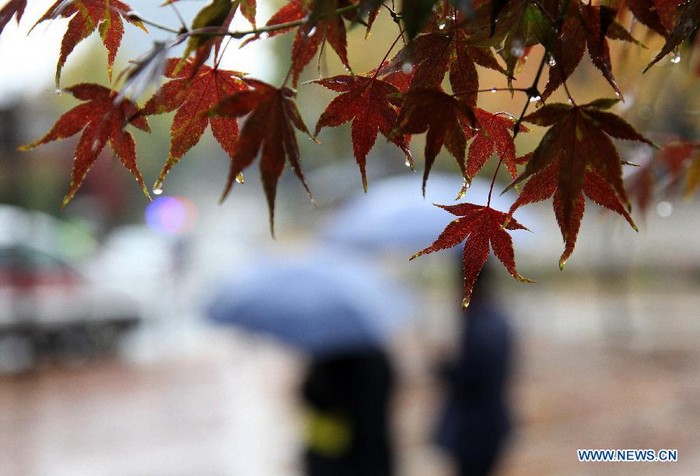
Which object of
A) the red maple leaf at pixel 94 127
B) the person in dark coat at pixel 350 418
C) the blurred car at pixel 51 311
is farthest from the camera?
the blurred car at pixel 51 311

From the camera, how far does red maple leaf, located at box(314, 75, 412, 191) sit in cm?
91

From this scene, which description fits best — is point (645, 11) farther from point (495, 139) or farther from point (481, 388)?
point (481, 388)

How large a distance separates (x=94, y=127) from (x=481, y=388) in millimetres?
2909

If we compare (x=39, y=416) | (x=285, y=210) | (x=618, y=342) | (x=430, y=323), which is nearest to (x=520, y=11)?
(x=39, y=416)

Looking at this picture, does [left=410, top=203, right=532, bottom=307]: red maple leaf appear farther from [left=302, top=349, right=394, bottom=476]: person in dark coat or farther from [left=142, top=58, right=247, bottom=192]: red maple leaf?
[left=302, top=349, right=394, bottom=476]: person in dark coat

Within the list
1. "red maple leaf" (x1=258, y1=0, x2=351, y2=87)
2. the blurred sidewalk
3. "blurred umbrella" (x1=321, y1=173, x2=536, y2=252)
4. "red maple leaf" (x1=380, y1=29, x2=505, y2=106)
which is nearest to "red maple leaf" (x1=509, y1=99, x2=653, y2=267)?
"red maple leaf" (x1=380, y1=29, x2=505, y2=106)

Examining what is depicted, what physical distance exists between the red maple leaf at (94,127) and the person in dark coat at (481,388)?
8.93ft

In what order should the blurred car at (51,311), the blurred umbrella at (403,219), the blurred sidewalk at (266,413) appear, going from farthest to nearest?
the blurred car at (51,311)
the blurred sidewalk at (266,413)
the blurred umbrella at (403,219)

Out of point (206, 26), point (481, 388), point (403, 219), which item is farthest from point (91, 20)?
point (403, 219)

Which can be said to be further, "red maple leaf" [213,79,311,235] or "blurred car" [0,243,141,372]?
"blurred car" [0,243,141,372]

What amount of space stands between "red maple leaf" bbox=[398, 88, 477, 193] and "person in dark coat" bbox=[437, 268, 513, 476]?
8.91ft

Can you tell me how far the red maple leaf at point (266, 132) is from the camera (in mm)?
767

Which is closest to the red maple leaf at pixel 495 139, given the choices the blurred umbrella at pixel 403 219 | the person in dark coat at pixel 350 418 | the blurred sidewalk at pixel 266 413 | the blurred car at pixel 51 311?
the person in dark coat at pixel 350 418

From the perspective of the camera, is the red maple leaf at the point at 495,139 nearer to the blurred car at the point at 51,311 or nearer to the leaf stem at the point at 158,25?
the leaf stem at the point at 158,25
